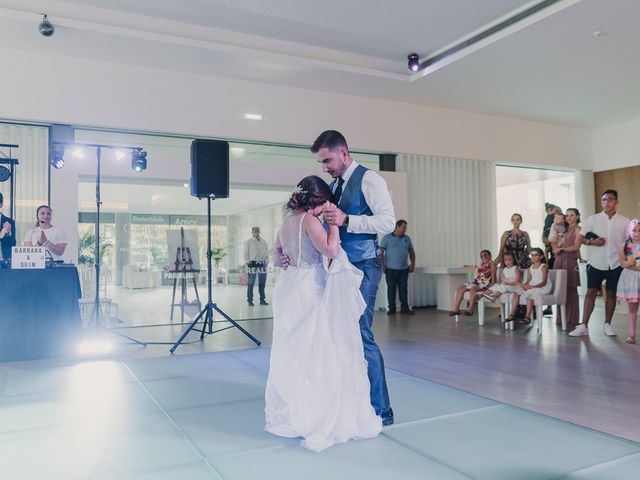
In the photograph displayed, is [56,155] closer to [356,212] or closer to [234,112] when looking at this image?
[234,112]

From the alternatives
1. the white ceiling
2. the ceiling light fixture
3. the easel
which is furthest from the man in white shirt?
the easel

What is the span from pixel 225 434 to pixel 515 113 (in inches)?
339

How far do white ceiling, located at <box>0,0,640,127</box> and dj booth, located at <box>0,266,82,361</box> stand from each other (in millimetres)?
2756

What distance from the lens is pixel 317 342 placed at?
2740mm

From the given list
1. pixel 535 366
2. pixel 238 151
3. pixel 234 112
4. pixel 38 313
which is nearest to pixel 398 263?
pixel 238 151

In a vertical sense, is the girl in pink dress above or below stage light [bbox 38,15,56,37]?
below

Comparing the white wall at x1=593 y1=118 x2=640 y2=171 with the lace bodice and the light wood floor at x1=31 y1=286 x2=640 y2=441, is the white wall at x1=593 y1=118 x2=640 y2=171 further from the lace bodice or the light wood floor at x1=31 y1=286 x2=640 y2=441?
the lace bodice

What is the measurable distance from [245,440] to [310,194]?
1289mm

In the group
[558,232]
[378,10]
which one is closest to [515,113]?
[558,232]

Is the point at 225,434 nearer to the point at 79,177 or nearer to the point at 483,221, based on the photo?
the point at 79,177

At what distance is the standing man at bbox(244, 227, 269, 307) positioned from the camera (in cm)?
807

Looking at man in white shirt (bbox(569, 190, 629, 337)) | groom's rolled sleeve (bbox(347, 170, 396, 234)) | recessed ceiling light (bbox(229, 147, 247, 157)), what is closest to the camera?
groom's rolled sleeve (bbox(347, 170, 396, 234))

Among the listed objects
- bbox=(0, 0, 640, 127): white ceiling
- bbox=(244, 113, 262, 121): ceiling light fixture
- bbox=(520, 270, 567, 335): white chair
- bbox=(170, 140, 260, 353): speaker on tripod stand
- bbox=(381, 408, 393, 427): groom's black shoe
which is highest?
bbox=(0, 0, 640, 127): white ceiling

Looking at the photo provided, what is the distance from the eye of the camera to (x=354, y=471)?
237 cm
